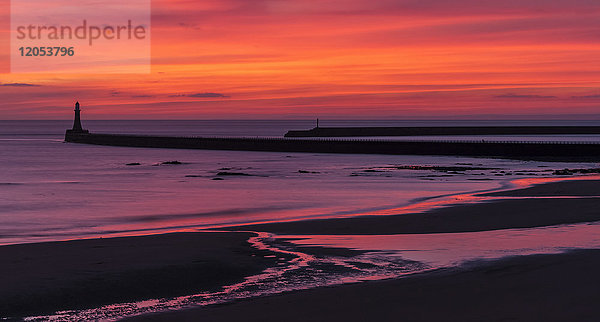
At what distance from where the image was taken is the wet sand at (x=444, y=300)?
8.38 m

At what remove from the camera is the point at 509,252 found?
12844 millimetres

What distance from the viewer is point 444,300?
909cm

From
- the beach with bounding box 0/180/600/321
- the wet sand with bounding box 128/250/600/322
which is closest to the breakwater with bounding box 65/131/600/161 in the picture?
the beach with bounding box 0/180/600/321

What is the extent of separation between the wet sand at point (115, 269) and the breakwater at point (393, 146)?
154ft

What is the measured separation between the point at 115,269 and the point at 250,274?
203cm

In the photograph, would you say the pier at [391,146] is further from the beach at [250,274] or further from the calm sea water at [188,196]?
the beach at [250,274]

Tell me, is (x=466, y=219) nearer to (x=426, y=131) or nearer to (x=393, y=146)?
(x=393, y=146)

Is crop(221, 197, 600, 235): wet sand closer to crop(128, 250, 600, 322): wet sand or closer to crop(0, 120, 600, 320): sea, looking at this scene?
crop(0, 120, 600, 320): sea

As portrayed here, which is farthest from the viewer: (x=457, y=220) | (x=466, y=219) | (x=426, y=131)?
(x=426, y=131)

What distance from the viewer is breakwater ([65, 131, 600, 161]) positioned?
2320 inches

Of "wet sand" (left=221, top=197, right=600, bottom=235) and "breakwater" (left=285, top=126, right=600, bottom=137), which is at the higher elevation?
"breakwater" (left=285, top=126, right=600, bottom=137)

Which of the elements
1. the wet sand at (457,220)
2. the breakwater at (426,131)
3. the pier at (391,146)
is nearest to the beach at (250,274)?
the wet sand at (457,220)

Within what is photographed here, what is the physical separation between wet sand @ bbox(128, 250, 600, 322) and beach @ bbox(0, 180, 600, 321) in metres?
0.01

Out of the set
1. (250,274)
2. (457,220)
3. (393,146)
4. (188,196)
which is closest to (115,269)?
(250,274)
